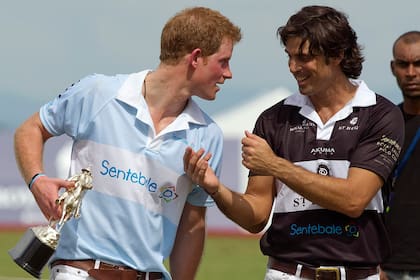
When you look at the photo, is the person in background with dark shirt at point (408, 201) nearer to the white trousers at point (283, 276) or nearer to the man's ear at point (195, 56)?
the white trousers at point (283, 276)

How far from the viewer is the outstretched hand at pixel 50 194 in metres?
5.95

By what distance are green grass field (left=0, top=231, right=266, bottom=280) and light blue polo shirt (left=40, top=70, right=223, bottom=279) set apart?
746cm

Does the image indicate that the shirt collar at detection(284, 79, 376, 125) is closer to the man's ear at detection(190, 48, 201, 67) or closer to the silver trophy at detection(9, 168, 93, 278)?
the man's ear at detection(190, 48, 201, 67)

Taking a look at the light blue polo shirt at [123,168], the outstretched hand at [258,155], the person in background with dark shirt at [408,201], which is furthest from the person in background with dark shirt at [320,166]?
the person in background with dark shirt at [408,201]

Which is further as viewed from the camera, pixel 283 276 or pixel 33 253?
pixel 283 276

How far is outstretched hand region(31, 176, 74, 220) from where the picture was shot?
19.5ft

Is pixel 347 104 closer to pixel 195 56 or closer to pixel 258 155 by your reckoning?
pixel 258 155

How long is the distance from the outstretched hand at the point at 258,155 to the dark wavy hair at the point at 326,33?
63 centimetres

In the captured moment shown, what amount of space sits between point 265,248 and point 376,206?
2.24ft

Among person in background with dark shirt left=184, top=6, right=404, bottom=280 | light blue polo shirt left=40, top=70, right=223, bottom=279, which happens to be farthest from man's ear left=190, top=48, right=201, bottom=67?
person in background with dark shirt left=184, top=6, right=404, bottom=280

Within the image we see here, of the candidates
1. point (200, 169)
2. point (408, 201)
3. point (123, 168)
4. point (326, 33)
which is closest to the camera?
point (200, 169)

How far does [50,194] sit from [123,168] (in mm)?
496

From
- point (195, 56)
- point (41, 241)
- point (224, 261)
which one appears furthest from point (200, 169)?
point (224, 261)

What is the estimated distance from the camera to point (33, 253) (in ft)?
19.0
